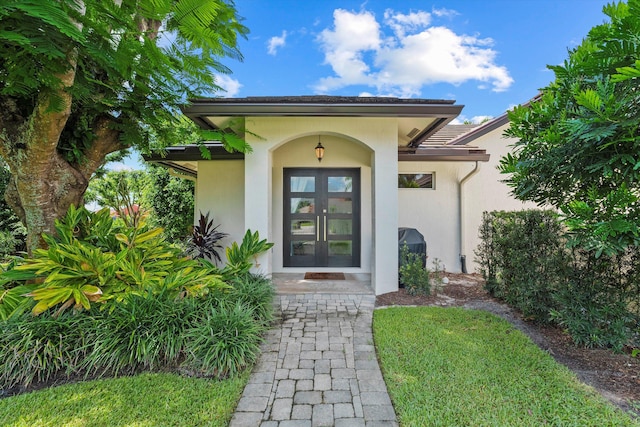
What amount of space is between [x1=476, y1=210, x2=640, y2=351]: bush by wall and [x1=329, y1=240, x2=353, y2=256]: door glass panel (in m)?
3.41

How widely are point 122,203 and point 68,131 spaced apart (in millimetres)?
1275

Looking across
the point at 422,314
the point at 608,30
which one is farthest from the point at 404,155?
the point at 608,30

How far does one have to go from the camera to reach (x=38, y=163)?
3.58 meters

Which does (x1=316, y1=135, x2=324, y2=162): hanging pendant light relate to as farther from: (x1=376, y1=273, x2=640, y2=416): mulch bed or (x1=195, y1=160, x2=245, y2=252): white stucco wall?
(x1=376, y1=273, x2=640, y2=416): mulch bed

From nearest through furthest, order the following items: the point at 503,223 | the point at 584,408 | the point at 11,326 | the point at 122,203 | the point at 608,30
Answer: the point at 608,30 → the point at 584,408 → the point at 11,326 → the point at 122,203 → the point at 503,223

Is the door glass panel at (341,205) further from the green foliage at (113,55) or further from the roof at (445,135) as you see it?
the green foliage at (113,55)

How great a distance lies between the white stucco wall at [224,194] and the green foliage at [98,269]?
2.97 m

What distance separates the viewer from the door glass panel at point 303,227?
728 cm

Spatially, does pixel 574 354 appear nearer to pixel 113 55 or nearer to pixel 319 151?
pixel 319 151

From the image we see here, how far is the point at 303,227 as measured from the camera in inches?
287

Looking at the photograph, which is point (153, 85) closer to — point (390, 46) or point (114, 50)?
point (114, 50)

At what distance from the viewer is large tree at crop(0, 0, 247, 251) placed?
230 cm

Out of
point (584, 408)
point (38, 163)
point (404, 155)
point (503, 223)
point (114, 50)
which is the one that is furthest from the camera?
point (404, 155)

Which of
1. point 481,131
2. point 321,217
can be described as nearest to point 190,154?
point 321,217
